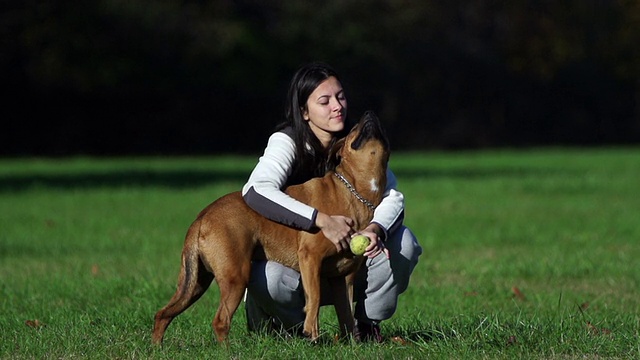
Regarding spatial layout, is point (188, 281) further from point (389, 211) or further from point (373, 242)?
point (389, 211)

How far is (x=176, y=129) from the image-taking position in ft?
128

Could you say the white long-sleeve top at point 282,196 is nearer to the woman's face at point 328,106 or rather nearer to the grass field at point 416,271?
the woman's face at point 328,106

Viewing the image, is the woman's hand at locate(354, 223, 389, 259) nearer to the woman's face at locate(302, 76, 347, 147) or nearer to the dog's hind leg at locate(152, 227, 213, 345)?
the woman's face at locate(302, 76, 347, 147)

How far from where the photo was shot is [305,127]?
19.5 feet

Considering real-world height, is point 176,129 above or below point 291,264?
below

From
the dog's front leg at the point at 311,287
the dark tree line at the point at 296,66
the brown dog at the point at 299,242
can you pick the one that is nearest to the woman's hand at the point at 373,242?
the brown dog at the point at 299,242

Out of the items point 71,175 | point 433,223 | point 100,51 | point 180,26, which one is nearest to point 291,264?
point 433,223

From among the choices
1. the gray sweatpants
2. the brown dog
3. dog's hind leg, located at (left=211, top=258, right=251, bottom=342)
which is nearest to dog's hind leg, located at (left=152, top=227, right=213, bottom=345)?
the brown dog

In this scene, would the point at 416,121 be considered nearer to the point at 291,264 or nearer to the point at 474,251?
the point at 474,251

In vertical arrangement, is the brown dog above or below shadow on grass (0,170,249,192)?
above

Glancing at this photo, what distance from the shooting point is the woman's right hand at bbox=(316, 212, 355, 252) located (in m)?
5.38

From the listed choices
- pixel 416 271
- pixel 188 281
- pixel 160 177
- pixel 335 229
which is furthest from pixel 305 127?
pixel 160 177

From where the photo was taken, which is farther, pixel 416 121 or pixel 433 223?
pixel 416 121

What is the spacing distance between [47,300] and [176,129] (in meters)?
31.2
